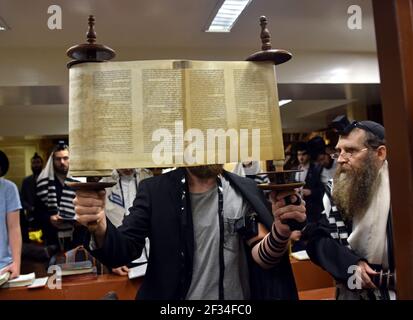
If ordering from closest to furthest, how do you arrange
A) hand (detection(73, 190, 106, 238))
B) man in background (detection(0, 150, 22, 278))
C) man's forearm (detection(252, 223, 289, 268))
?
hand (detection(73, 190, 106, 238)) → man's forearm (detection(252, 223, 289, 268)) → man in background (detection(0, 150, 22, 278))

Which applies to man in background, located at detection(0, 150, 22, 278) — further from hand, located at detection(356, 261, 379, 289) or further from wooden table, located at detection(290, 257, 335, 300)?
hand, located at detection(356, 261, 379, 289)

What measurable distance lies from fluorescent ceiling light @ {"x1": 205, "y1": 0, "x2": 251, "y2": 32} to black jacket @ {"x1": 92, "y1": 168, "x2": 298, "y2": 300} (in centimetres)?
41

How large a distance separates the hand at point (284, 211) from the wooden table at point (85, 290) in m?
0.39

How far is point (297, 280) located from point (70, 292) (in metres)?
0.61

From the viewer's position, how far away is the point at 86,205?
2.18ft

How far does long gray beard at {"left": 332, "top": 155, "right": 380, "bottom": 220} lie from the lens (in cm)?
87

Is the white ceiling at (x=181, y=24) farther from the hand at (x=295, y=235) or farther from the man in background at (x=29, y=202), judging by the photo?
the hand at (x=295, y=235)

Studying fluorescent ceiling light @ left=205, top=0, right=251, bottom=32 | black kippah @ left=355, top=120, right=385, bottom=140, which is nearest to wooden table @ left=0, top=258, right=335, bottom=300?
black kippah @ left=355, top=120, right=385, bottom=140

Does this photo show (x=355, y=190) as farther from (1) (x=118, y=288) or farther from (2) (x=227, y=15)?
(1) (x=118, y=288)

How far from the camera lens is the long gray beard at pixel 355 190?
869 millimetres

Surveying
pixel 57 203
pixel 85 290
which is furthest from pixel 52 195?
pixel 85 290

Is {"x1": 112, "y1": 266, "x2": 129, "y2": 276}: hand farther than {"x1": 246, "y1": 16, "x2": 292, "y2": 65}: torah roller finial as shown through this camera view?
Yes

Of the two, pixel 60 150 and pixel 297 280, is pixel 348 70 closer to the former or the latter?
pixel 297 280
